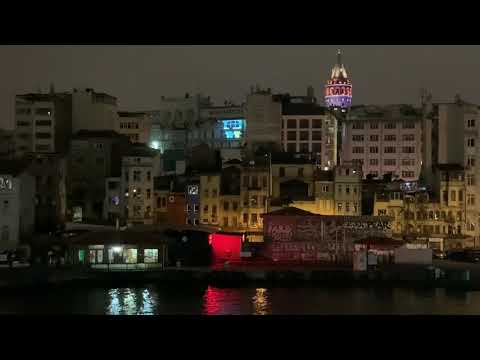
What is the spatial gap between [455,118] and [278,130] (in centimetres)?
314

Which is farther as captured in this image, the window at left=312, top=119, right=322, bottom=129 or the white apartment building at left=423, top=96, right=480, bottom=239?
the window at left=312, top=119, right=322, bottom=129

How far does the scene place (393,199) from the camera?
13.6 m

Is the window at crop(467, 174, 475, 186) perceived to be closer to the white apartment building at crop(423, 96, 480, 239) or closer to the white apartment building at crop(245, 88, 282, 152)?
the white apartment building at crop(423, 96, 480, 239)

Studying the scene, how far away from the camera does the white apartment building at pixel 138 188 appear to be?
13469mm

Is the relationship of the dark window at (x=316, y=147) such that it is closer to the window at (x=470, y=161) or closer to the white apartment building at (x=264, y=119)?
the white apartment building at (x=264, y=119)

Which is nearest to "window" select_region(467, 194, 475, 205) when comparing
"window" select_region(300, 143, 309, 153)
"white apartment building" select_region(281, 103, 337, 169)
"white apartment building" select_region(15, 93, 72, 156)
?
"white apartment building" select_region(281, 103, 337, 169)

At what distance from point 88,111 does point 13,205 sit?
165 inches

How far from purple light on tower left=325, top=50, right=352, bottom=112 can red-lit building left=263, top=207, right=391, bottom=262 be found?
6.55m

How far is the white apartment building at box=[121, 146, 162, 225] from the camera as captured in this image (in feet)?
44.2

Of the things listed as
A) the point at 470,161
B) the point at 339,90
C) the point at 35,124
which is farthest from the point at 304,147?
the point at 35,124

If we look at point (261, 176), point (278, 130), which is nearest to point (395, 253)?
point (261, 176)

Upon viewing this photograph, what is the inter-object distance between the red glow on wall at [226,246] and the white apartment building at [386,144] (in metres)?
5.40
